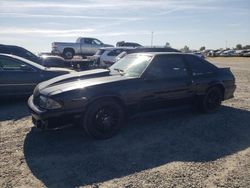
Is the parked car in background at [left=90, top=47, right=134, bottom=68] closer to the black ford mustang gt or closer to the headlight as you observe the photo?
the black ford mustang gt

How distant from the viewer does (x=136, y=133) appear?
612 centimetres

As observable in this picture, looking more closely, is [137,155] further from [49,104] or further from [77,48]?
[77,48]

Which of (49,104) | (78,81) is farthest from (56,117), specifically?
(78,81)

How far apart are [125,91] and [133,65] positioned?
997 millimetres

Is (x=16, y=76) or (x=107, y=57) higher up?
(x=107, y=57)

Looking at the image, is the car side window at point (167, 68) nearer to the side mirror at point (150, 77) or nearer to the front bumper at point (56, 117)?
the side mirror at point (150, 77)

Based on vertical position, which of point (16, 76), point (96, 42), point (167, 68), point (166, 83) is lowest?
point (16, 76)

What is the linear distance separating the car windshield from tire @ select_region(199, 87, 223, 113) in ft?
5.98

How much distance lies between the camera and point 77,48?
2795cm

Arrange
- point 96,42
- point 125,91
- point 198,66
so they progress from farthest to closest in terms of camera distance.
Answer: point 96,42
point 198,66
point 125,91

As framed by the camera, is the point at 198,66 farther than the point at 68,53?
No

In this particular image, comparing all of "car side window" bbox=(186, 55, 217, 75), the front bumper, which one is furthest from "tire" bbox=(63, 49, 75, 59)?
the front bumper

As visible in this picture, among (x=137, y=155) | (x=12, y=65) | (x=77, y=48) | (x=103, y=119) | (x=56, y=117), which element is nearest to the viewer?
(x=137, y=155)

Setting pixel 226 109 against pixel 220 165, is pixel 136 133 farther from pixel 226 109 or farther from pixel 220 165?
pixel 226 109
